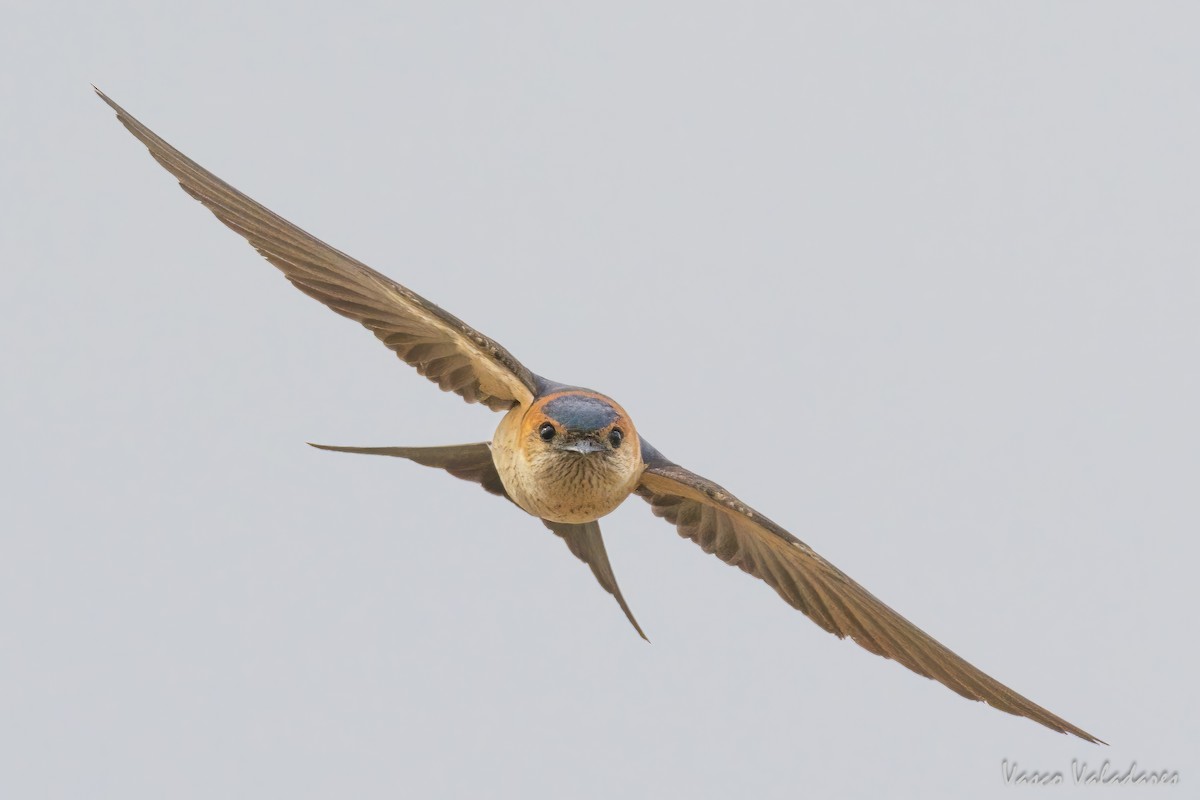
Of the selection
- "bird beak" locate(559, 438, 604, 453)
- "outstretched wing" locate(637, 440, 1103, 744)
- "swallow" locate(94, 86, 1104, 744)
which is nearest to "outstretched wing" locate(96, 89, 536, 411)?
"swallow" locate(94, 86, 1104, 744)

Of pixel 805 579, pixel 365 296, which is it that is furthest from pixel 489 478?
pixel 805 579

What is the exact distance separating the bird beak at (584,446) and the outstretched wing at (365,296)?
539 millimetres

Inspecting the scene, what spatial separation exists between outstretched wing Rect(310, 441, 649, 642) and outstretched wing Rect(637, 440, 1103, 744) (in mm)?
383

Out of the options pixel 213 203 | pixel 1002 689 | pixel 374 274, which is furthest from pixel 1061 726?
pixel 213 203

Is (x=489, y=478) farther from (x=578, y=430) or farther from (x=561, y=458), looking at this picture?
(x=578, y=430)

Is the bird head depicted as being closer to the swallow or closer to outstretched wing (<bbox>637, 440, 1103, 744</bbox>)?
the swallow

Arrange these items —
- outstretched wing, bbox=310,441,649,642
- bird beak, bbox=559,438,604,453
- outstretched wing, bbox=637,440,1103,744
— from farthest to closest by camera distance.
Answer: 1. outstretched wing, bbox=310,441,649,642
2. outstretched wing, bbox=637,440,1103,744
3. bird beak, bbox=559,438,604,453

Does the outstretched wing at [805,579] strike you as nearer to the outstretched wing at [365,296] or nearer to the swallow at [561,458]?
the swallow at [561,458]

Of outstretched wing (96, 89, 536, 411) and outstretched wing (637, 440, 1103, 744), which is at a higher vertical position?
outstretched wing (96, 89, 536, 411)

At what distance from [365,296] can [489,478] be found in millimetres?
1107

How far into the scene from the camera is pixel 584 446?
7707 millimetres

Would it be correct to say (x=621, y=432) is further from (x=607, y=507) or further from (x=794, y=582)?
(x=794, y=582)

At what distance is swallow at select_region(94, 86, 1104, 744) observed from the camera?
7.79 meters

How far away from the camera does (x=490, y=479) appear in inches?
337
